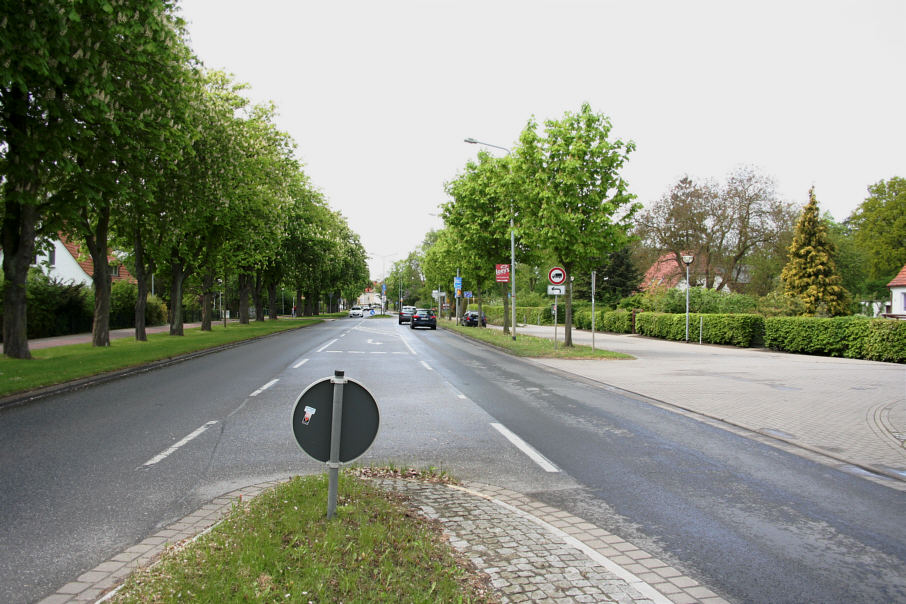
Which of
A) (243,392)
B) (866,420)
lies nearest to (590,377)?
(866,420)

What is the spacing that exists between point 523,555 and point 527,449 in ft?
10.1

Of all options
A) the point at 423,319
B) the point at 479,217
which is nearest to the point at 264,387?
the point at 479,217

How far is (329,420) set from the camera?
383 centimetres

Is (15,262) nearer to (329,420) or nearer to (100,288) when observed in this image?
(100,288)

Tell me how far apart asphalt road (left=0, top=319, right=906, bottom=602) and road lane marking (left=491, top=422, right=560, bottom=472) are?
67mm

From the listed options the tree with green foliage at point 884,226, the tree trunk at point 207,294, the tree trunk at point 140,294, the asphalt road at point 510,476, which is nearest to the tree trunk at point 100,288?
the tree trunk at point 140,294

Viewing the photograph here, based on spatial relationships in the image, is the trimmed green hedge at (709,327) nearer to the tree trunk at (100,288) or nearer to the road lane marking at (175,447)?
the road lane marking at (175,447)

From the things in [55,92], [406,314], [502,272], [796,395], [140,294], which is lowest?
[796,395]

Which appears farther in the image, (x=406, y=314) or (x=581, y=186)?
(x=406, y=314)

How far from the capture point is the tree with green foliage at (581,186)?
65.8 feet

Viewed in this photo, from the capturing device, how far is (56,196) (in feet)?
48.6

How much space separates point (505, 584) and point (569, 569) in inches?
18.2

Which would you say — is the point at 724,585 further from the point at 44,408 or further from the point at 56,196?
the point at 56,196

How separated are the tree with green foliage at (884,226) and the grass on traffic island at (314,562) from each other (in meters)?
63.3
